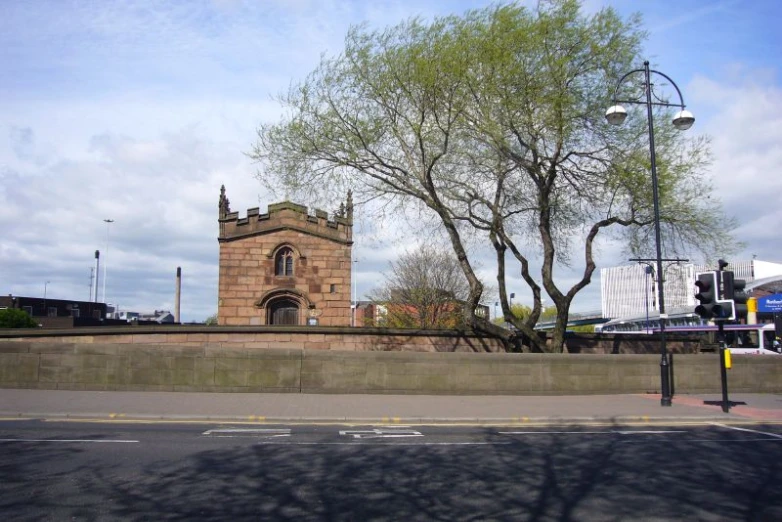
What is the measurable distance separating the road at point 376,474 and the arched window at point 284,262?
24516mm

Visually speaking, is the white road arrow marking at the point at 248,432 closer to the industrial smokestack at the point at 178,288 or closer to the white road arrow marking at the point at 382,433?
the white road arrow marking at the point at 382,433

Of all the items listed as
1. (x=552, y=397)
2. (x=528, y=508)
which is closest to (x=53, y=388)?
(x=552, y=397)

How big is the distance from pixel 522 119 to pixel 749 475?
45.7 feet

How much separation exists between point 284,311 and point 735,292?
999 inches

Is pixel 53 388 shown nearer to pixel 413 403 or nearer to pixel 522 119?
pixel 413 403

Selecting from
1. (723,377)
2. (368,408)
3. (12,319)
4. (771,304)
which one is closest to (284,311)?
(12,319)

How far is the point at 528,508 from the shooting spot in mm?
7082

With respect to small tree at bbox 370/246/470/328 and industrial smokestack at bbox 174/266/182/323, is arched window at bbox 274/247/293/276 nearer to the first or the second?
small tree at bbox 370/246/470/328

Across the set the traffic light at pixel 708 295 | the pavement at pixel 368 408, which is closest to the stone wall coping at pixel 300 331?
the pavement at pixel 368 408

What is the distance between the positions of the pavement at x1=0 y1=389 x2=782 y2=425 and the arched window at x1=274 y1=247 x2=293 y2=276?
19394mm

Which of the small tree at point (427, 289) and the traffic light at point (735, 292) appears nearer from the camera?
the traffic light at point (735, 292)

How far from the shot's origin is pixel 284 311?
37.4 m

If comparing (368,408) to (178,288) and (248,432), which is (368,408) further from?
(178,288)

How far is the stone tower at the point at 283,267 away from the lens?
36500 mm
